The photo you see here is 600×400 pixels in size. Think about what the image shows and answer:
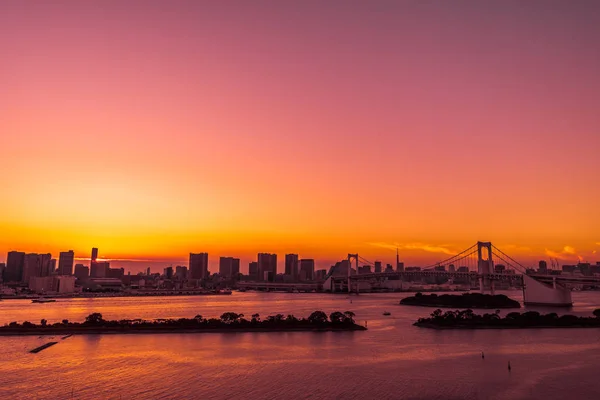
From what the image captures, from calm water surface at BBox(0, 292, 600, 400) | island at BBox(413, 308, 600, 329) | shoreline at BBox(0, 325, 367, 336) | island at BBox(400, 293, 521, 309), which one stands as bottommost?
calm water surface at BBox(0, 292, 600, 400)

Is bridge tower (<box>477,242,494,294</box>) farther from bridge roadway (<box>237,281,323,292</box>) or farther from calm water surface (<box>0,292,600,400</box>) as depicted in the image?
bridge roadway (<box>237,281,323,292</box>)

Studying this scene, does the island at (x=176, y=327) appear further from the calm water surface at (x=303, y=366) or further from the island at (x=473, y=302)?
the island at (x=473, y=302)

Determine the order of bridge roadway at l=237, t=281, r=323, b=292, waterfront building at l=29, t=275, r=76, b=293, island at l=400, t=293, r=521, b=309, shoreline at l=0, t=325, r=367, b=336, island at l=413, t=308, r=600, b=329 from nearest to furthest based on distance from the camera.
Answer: shoreline at l=0, t=325, r=367, b=336
island at l=413, t=308, r=600, b=329
island at l=400, t=293, r=521, b=309
waterfront building at l=29, t=275, r=76, b=293
bridge roadway at l=237, t=281, r=323, b=292

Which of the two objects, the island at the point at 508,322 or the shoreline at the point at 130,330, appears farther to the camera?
the island at the point at 508,322

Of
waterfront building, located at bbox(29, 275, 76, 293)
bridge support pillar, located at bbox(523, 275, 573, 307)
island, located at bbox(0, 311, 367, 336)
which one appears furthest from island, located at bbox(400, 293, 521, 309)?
waterfront building, located at bbox(29, 275, 76, 293)

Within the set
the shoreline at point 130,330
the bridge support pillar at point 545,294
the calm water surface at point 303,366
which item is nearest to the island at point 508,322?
the calm water surface at point 303,366

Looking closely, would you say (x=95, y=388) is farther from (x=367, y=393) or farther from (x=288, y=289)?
(x=288, y=289)
